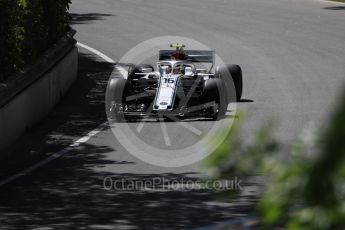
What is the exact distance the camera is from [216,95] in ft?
54.9

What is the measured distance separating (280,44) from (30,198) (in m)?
19.0

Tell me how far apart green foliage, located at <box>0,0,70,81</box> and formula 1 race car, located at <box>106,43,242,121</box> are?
1.82m

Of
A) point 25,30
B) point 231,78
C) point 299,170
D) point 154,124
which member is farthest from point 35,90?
point 299,170

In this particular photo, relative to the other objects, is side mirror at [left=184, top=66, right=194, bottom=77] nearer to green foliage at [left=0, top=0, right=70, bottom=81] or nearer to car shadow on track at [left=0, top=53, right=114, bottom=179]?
car shadow on track at [left=0, top=53, right=114, bottom=179]

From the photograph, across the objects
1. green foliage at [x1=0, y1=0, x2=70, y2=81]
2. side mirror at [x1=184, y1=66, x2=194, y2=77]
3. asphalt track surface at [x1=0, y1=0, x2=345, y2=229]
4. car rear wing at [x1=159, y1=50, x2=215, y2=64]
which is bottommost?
asphalt track surface at [x1=0, y1=0, x2=345, y2=229]

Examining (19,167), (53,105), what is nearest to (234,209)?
(19,167)

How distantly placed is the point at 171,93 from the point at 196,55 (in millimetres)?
1764

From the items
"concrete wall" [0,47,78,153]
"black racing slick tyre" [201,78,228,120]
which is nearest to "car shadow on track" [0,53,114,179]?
"concrete wall" [0,47,78,153]

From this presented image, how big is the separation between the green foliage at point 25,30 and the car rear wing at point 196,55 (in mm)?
2573

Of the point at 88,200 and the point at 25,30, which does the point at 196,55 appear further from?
the point at 88,200

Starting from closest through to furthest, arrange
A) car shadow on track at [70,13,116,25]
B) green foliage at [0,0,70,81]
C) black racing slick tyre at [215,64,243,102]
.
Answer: green foliage at [0,0,70,81] → black racing slick tyre at [215,64,243,102] → car shadow on track at [70,13,116,25]

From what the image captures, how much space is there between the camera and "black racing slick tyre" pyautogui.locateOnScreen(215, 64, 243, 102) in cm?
1777

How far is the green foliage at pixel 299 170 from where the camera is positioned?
→ 1.71m

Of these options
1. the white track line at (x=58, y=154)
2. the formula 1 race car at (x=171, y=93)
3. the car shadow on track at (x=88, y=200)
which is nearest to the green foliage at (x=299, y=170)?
the car shadow on track at (x=88, y=200)
